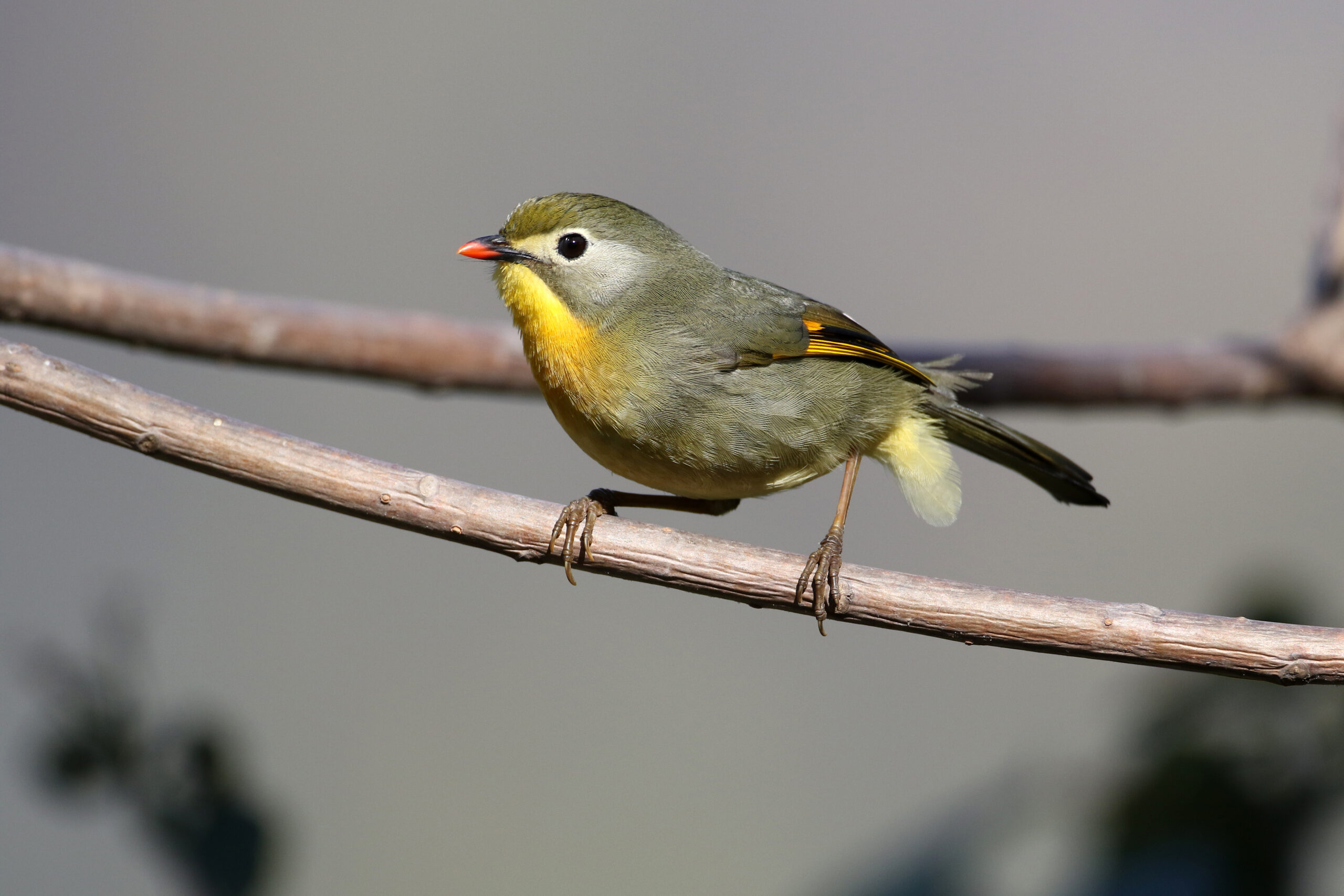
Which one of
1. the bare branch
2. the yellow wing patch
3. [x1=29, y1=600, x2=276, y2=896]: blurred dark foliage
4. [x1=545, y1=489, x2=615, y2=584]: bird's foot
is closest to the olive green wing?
the yellow wing patch

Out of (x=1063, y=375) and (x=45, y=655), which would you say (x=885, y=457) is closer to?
(x=1063, y=375)

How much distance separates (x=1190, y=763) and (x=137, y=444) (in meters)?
2.25

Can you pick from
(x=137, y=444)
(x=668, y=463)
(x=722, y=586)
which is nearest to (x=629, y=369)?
(x=668, y=463)

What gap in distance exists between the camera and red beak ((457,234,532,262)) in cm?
188

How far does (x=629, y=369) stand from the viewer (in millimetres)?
1817

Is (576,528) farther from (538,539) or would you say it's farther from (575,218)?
(575,218)

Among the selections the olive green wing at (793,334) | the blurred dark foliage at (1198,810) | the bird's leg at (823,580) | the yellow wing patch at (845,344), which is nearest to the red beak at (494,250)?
the olive green wing at (793,334)

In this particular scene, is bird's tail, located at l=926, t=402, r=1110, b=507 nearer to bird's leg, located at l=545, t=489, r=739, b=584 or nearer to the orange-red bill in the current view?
bird's leg, located at l=545, t=489, r=739, b=584

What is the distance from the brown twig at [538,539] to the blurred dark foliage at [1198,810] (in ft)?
2.61

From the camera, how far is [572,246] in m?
1.94

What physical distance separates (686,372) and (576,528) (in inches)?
14.2

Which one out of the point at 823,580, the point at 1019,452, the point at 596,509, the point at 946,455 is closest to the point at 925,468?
the point at 946,455

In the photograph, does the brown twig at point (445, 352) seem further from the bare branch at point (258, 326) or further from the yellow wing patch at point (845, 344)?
the yellow wing patch at point (845, 344)

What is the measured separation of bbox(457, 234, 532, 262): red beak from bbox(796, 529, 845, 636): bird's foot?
81 centimetres
